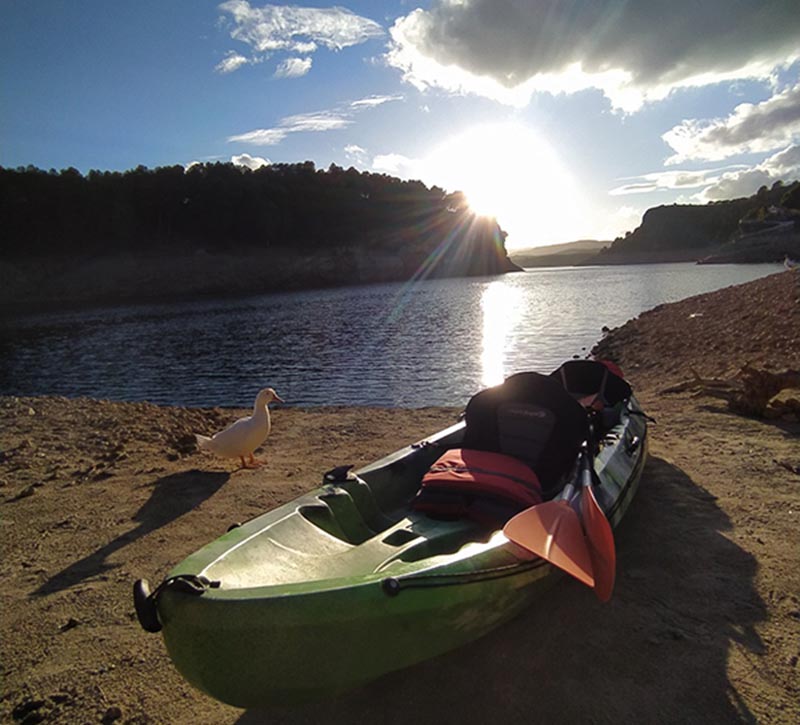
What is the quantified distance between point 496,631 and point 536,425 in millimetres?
1787

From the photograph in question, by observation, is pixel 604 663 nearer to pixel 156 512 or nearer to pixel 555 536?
pixel 555 536

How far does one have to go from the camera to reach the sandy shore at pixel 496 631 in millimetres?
2955

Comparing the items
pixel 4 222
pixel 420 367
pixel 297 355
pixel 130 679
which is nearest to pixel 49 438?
pixel 130 679

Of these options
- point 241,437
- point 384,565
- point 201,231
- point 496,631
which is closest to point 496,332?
point 241,437

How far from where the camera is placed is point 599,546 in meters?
3.34

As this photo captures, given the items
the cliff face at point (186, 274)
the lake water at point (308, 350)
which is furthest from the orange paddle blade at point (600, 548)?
the cliff face at point (186, 274)

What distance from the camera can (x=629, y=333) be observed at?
1961 cm

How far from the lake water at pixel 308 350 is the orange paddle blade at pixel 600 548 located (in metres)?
9.46

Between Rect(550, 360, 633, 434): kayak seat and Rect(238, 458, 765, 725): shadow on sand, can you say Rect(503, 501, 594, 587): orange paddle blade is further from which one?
Rect(550, 360, 633, 434): kayak seat

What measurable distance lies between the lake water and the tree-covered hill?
2117cm

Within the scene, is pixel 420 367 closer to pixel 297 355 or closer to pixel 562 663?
pixel 297 355

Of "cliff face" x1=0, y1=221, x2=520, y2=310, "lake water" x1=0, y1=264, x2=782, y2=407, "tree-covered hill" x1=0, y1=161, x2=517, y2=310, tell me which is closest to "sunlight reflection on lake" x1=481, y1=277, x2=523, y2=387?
"lake water" x1=0, y1=264, x2=782, y2=407

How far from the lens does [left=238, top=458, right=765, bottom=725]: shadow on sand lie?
2.88 meters

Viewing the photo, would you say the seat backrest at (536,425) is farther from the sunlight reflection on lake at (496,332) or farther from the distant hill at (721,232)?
the distant hill at (721,232)
